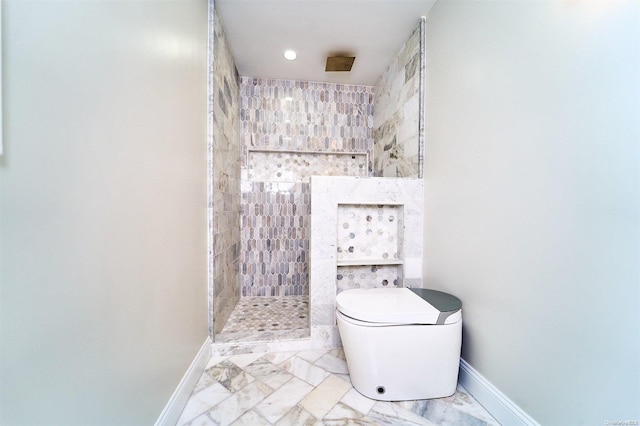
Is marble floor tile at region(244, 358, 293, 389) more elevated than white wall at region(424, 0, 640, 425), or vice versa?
white wall at region(424, 0, 640, 425)

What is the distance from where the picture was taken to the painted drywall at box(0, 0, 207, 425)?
1.68 ft

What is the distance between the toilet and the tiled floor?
0.07 meters

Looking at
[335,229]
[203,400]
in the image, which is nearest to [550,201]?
[335,229]

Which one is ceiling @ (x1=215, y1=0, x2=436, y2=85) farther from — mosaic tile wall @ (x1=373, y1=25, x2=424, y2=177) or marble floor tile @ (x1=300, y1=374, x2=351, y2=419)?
marble floor tile @ (x1=300, y1=374, x2=351, y2=419)

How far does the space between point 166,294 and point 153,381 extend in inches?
12.8

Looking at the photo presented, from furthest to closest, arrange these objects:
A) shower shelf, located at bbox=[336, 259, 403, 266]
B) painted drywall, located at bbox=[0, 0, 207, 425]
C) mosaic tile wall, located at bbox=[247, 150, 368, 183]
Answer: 1. mosaic tile wall, located at bbox=[247, 150, 368, 183]
2. shower shelf, located at bbox=[336, 259, 403, 266]
3. painted drywall, located at bbox=[0, 0, 207, 425]

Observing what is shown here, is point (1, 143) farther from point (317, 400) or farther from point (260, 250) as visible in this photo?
point (260, 250)

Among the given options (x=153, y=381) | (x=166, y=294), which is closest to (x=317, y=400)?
(x=153, y=381)

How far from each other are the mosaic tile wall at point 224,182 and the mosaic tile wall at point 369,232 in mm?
895

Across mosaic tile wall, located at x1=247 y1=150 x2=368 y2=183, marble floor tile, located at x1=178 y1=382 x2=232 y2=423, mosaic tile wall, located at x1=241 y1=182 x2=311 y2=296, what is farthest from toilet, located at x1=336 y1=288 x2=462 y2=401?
mosaic tile wall, located at x1=247 y1=150 x2=368 y2=183

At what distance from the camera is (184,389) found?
1.26m

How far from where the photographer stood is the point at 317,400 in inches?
51.7

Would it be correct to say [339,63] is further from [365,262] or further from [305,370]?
[305,370]

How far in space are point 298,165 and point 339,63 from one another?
3.70ft
